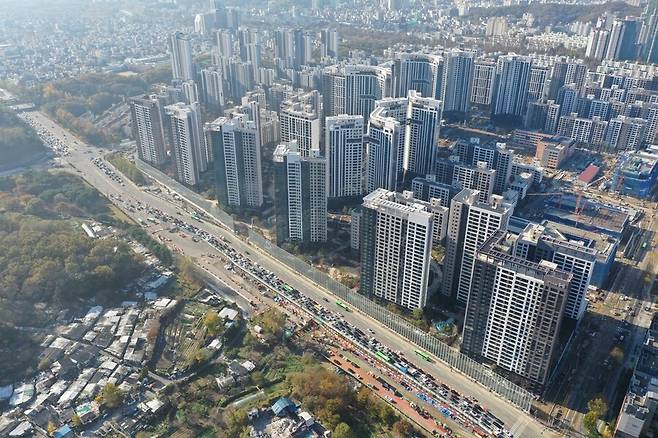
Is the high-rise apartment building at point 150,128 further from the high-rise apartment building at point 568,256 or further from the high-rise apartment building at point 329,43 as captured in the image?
the high-rise apartment building at point 329,43

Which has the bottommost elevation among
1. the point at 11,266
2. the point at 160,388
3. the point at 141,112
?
the point at 160,388

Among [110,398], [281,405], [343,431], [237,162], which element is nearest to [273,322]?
[281,405]

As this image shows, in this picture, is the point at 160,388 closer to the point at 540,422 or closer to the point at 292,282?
the point at 292,282

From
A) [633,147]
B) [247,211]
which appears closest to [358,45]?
[633,147]

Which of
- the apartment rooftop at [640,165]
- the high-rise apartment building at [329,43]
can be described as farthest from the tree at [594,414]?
the high-rise apartment building at [329,43]

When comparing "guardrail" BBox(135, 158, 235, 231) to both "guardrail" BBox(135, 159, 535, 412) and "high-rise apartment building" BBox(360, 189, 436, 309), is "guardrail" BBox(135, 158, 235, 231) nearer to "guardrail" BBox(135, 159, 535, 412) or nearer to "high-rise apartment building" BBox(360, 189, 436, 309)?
"guardrail" BBox(135, 159, 535, 412)
